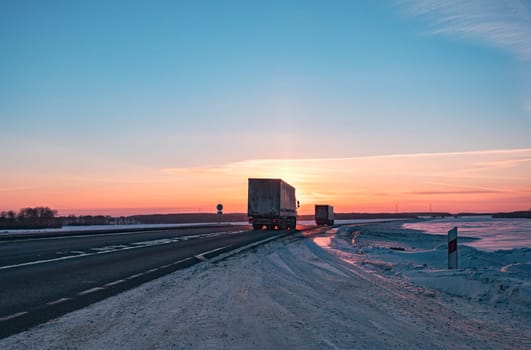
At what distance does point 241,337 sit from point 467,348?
8.58ft

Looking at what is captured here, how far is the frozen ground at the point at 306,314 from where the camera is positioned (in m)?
5.22

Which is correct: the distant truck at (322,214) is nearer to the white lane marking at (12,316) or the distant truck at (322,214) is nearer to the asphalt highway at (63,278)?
the asphalt highway at (63,278)

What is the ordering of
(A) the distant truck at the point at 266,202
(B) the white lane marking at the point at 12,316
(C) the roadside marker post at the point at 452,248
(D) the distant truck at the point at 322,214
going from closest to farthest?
(B) the white lane marking at the point at 12,316
(C) the roadside marker post at the point at 452,248
(A) the distant truck at the point at 266,202
(D) the distant truck at the point at 322,214

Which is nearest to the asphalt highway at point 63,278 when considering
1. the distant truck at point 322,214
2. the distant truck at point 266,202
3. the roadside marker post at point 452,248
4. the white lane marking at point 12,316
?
the white lane marking at point 12,316

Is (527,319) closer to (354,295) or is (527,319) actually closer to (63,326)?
(354,295)

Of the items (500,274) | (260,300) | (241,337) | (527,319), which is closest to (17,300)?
(260,300)

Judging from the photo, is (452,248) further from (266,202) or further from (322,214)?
(322,214)

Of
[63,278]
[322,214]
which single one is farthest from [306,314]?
[322,214]

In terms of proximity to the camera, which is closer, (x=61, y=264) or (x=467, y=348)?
(x=467, y=348)

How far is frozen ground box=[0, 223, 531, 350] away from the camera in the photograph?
5.22m

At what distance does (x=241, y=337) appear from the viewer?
5.32 meters

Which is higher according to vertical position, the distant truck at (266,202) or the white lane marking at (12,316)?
the distant truck at (266,202)

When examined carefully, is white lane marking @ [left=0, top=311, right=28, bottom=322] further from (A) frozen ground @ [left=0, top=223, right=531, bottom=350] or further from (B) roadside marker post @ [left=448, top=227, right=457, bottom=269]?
(B) roadside marker post @ [left=448, top=227, right=457, bottom=269]

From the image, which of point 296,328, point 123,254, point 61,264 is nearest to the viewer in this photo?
point 296,328
